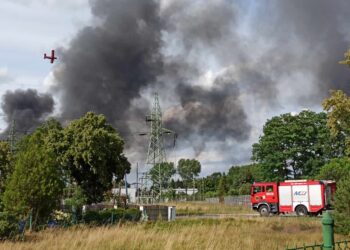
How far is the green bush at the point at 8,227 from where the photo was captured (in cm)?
1500

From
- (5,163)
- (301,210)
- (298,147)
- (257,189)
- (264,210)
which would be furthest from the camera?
(298,147)

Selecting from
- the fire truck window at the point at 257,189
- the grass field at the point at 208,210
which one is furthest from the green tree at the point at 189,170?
the fire truck window at the point at 257,189

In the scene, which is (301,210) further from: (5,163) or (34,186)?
(34,186)

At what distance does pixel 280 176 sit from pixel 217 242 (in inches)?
2347

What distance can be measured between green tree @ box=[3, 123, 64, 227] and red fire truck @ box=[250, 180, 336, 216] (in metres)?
23.4

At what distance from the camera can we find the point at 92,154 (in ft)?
105

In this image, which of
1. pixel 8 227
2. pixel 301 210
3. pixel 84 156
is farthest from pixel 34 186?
pixel 301 210

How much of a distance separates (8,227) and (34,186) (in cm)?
584

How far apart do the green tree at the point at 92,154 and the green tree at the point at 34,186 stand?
9.62 metres

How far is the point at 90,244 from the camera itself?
9.95m

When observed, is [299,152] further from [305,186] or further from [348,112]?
[348,112]

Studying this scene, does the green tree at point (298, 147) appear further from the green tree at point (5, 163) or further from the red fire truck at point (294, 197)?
the green tree at point (5, 163)

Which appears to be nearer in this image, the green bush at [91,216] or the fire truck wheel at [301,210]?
the green bush at [91,216]

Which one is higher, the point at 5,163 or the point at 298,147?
the point at 298,147
